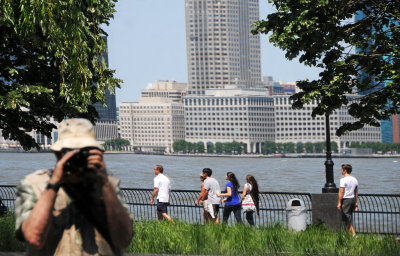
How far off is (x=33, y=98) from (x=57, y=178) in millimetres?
14696

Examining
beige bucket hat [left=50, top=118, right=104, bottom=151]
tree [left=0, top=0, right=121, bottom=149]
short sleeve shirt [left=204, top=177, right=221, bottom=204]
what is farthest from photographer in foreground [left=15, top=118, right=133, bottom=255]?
short sleeve shirt [left=204, top=177, right=221, bottom=204]

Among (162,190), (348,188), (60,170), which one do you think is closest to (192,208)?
(162,190)

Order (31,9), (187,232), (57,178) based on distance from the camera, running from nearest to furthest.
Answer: (57,178) < (31,9) < (187,232)

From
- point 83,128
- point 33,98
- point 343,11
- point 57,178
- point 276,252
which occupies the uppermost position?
point 343,11

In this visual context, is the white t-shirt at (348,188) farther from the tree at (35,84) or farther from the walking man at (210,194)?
the tree at (35,84)

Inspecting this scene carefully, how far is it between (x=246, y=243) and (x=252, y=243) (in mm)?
98

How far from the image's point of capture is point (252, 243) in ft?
39.8

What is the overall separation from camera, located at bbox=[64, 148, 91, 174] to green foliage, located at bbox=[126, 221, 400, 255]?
8255 mm

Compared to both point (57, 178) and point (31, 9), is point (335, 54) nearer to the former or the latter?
point (31, 9)

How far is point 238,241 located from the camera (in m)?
12.3

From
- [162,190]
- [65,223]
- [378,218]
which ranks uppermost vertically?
[65,223]

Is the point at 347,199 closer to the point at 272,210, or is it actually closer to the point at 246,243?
the point at 272,210

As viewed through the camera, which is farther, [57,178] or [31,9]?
[31,9]

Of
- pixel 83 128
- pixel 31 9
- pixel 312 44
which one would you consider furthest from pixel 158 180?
pixel 83 128
